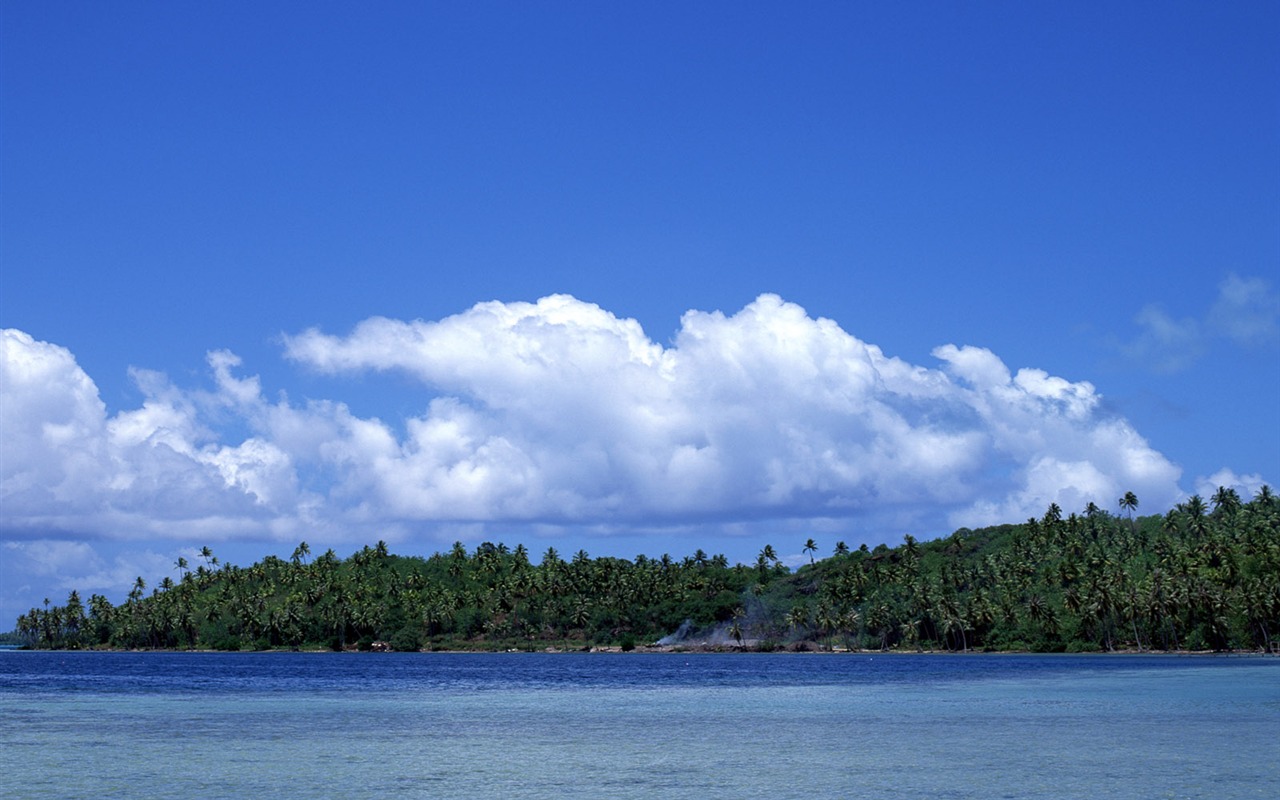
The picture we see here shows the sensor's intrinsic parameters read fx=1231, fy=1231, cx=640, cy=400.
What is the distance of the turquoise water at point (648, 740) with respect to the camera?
1783 inches

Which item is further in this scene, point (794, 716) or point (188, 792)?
point (794, 716)

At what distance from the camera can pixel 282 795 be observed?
42.8m

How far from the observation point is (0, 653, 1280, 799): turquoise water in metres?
45.3

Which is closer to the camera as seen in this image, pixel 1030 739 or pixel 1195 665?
pixel 1030 739

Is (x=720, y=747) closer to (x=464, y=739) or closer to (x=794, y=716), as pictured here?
Result: (x=464, y=739)

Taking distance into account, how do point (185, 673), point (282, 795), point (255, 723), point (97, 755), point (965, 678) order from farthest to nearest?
point (185, 673) < point (965, 678) < point (255, 723) < point (97, 755) < point (282, 795)

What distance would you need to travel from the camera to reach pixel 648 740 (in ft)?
211

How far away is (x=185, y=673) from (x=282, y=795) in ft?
417

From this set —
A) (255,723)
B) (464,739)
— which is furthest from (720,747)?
(255,723)

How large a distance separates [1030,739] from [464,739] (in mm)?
29023

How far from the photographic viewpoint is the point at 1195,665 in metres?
162

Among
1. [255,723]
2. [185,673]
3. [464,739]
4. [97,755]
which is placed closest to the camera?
[97,755]

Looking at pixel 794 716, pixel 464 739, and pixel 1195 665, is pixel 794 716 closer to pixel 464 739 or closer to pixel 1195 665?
pixel 464 739

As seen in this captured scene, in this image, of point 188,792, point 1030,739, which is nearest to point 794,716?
point 1030,739
